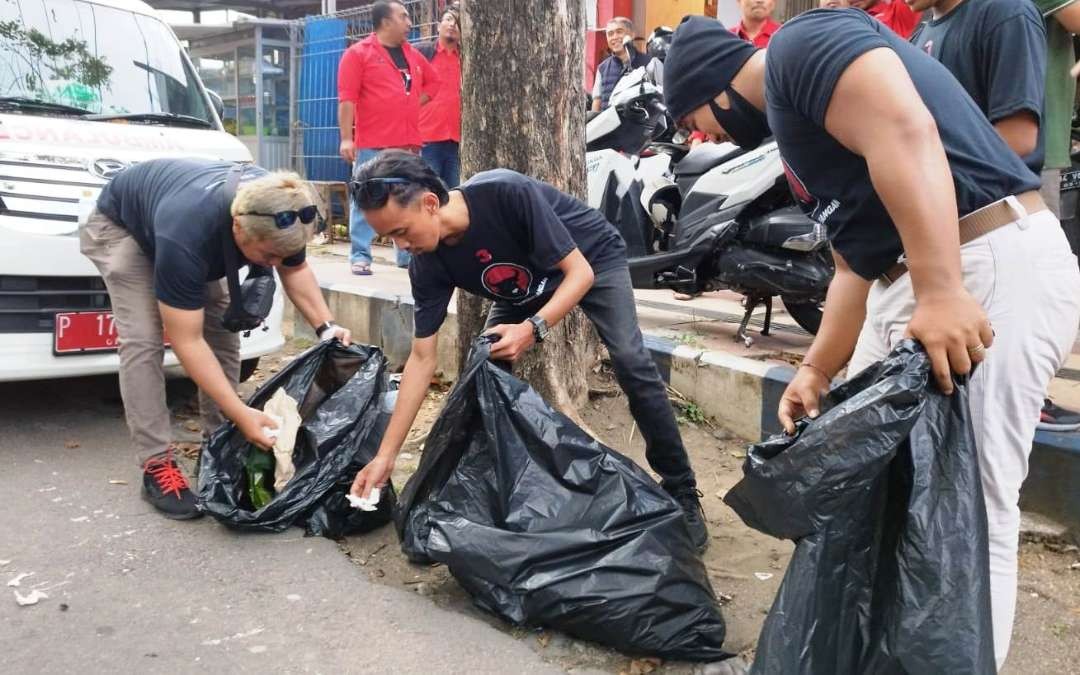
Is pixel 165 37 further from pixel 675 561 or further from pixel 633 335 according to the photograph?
pixel 675 561

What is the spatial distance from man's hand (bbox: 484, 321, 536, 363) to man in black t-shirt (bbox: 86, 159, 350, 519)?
89 centimetres

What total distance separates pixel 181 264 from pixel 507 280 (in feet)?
3.63

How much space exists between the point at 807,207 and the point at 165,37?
4.32 metres

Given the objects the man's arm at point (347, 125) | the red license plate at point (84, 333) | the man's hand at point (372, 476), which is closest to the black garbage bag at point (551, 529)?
the man's hand at point (372, 476)

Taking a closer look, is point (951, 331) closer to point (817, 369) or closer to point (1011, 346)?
point (1011, 346)

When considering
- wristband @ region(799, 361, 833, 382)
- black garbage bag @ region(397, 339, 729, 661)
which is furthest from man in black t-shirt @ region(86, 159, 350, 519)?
wristband @ region(799, 361, 833, 382)

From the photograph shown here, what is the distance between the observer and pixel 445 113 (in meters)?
7.58

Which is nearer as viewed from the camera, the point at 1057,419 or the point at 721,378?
the point at 1057,419

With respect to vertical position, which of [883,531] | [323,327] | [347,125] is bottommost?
[883,531]

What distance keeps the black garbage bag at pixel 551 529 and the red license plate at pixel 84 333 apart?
5.94 feet

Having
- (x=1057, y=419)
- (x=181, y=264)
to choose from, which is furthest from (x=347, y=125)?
(x=1057, y=419)

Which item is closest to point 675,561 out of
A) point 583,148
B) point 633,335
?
point 633,335

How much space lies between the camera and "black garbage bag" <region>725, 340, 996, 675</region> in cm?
170

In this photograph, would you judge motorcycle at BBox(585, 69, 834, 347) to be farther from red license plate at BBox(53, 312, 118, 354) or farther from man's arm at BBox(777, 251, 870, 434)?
red license plate at BBox(53, 312, 118, 354)
